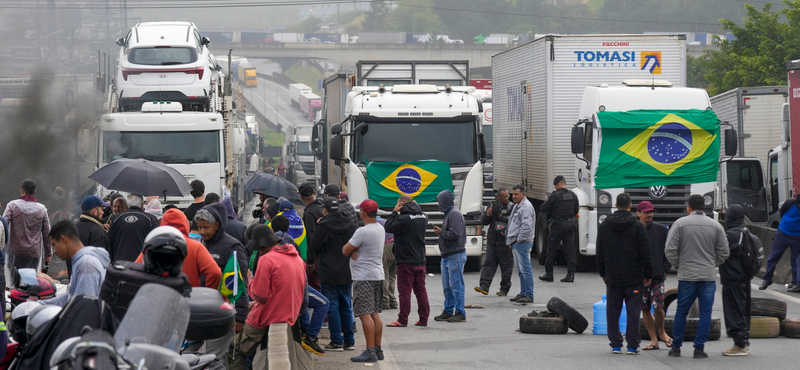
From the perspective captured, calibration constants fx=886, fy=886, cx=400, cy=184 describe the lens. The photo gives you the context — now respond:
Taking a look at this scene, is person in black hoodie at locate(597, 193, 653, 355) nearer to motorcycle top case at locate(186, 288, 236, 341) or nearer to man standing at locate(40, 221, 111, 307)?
man standing at locate(40, 221, 111, 307)

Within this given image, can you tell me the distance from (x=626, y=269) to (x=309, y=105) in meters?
87.1

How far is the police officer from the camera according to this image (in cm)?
1545

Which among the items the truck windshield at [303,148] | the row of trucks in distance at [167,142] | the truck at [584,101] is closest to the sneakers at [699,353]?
the truck at [584,101]

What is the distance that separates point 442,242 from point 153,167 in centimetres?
446

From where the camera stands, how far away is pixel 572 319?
10.6 meters

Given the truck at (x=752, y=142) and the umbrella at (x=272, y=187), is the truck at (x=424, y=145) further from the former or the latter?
the truck at (x=752, y=142)

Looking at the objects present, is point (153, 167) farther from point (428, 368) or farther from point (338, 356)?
point (428, 368)

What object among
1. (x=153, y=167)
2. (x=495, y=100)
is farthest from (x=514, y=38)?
(x=153, y=167)

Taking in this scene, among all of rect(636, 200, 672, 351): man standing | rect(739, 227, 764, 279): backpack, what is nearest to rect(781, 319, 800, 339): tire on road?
rect(739, 227, 764, 279): backpack

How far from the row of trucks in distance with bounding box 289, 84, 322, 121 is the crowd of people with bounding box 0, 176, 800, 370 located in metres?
74.8

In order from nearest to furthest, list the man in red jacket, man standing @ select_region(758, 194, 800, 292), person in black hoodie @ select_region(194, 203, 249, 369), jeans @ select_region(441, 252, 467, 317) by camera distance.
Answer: the man in red jacket < person in black hoodie @ select_region(194, 203, 249, 369) < jeans @ select_region(441, 252, 467, 317) < man standing @ select_region(758, 194, 800, 292)

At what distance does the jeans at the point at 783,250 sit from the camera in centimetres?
1398

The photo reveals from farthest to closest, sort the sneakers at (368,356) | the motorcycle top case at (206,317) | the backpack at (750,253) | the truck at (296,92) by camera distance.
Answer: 1. the truck at (296,92)
2. the backpack at (750,253)
3. the sneakers at (368,356)
4. the motorcycle top case at (206,317)

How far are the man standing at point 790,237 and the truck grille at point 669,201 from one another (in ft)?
5.70
